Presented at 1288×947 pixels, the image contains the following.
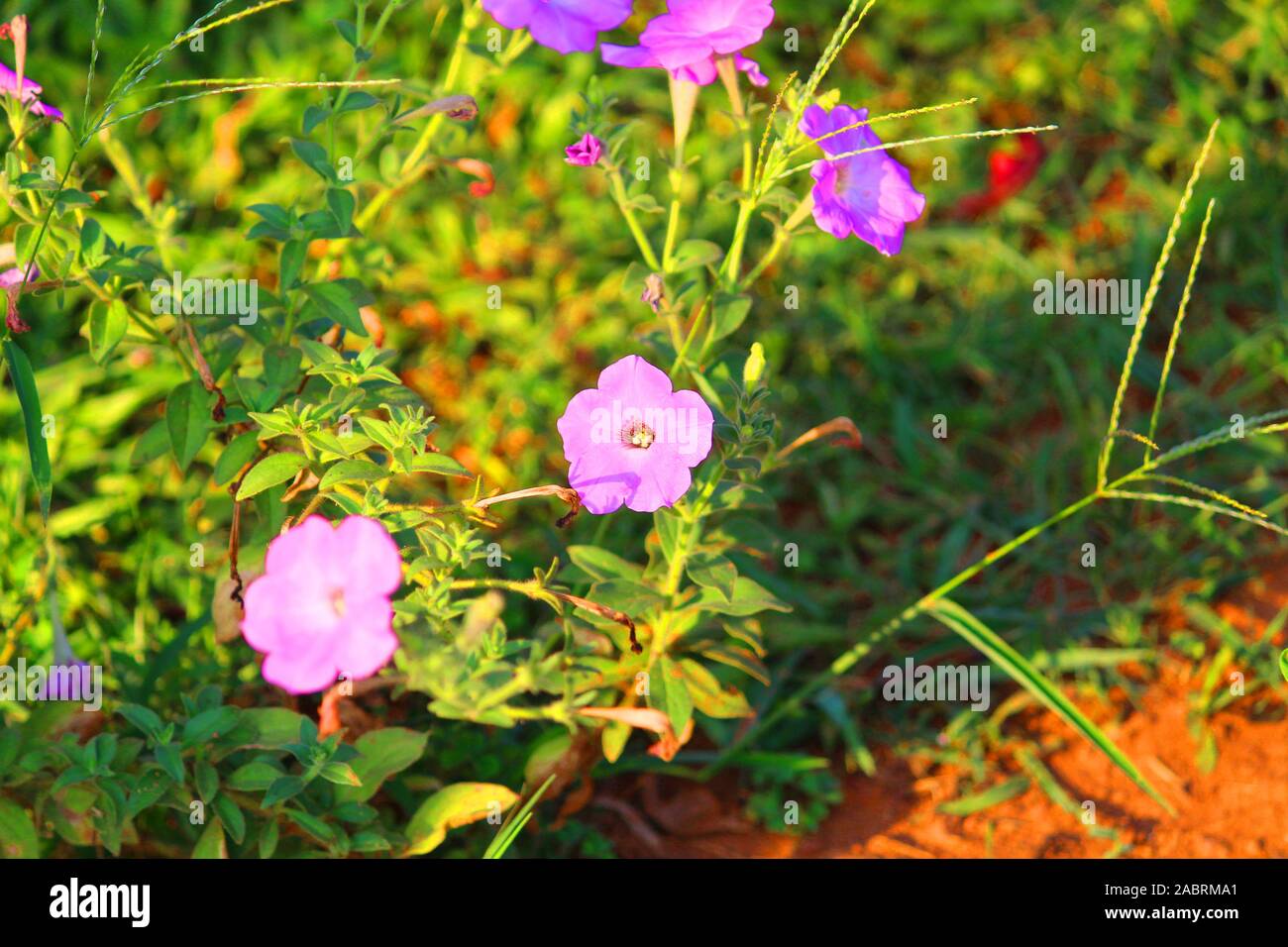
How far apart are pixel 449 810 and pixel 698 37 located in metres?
1.18

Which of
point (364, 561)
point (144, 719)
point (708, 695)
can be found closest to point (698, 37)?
point (364, 561)

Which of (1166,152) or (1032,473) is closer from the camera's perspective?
(1032,473)

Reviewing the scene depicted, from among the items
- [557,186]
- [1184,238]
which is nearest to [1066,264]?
[1184,238]

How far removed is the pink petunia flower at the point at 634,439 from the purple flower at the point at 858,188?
0.32 meters

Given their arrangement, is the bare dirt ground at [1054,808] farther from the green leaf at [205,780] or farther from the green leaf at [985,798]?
the green leaf at [205,780]

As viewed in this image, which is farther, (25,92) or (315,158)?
(315,158)

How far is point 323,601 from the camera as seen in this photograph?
1.54 metres

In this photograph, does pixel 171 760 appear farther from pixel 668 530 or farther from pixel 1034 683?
pixel 1034 683

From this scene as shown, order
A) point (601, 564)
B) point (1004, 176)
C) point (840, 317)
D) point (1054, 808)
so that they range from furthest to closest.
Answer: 1. point (1004, 176)
2. point (840, 317)
3. point (1054, 808)
4. point (601, 564)

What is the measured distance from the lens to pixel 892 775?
2.53 metres

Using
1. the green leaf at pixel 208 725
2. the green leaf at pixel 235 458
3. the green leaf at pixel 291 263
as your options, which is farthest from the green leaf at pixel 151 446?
the green leaf at pixel 208 725

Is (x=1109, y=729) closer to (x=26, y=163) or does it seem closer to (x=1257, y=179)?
(x=1257, y=179)

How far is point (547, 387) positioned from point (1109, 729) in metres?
1.43

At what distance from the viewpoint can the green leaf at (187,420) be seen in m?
1.98
